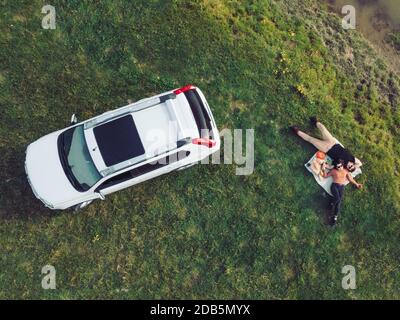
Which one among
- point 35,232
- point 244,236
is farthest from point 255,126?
point 35,232

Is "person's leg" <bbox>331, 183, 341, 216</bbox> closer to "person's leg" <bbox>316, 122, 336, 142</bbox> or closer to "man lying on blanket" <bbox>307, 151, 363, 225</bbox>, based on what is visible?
"man lying on blanket" <bbox>307, 151, 363, 225</bbox>

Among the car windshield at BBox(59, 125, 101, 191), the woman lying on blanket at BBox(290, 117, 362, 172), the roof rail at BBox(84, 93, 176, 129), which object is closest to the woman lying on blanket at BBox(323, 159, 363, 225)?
the woman lying on blanket at BBox(290, 117, 362, 172)

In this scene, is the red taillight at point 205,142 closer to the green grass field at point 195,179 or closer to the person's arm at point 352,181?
the green grass field at point 195,179

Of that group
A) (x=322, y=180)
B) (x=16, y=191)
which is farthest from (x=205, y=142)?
(x=16, y=191)

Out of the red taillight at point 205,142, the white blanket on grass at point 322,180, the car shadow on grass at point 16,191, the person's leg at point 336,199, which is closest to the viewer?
the red taillight at point 205,142

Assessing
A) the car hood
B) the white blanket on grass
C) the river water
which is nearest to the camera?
the car hood

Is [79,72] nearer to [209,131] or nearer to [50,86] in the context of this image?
[50,86]

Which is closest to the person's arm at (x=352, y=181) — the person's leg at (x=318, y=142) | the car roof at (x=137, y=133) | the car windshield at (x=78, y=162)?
Result: the person's leg at (x=318, y=142)
